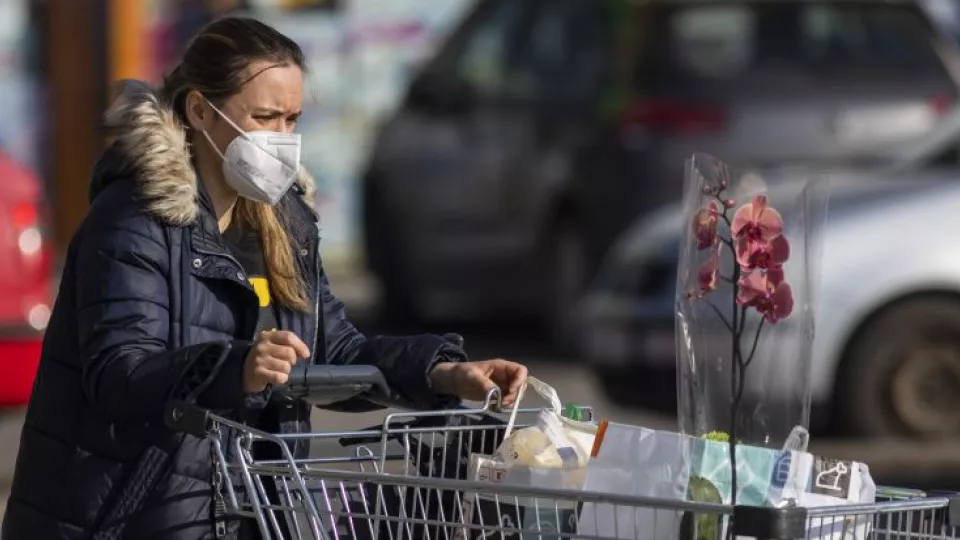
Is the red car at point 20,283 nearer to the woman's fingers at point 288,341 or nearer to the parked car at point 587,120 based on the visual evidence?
the parked car at point 587,120

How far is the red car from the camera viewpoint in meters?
6.92

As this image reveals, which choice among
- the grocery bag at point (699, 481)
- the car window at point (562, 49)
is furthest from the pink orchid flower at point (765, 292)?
the car window at point (562, 49)

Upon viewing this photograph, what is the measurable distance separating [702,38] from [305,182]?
20.9 feet

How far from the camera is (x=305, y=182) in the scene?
3508 mm

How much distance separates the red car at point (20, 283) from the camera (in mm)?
6918

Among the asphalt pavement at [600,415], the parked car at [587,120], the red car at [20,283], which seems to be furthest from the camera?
the parked car at [587,120]

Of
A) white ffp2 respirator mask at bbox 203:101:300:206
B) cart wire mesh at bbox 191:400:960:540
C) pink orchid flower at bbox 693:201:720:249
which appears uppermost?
white ffp2 respirator mask at bbox 203:101:300:206

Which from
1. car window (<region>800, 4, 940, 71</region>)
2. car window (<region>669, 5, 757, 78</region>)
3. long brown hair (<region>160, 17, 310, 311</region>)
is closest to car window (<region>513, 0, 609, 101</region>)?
car window (<region>669, 5, 757, 78</region>)

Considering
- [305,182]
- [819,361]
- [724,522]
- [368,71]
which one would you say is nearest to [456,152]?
[368,71]

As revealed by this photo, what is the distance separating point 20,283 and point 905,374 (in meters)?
3.17

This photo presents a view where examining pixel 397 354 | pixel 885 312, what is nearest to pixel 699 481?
pixel 397 354

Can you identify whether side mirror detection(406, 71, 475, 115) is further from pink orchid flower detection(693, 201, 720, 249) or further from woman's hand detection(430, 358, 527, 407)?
pink orchid flower detection(693, 201, 720, 249)

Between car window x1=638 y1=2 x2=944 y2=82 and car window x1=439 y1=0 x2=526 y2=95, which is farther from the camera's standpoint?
car window x1=439 y1=0 x2=526 y2=95

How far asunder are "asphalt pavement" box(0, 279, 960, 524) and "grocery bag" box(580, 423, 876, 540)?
7.51ft
